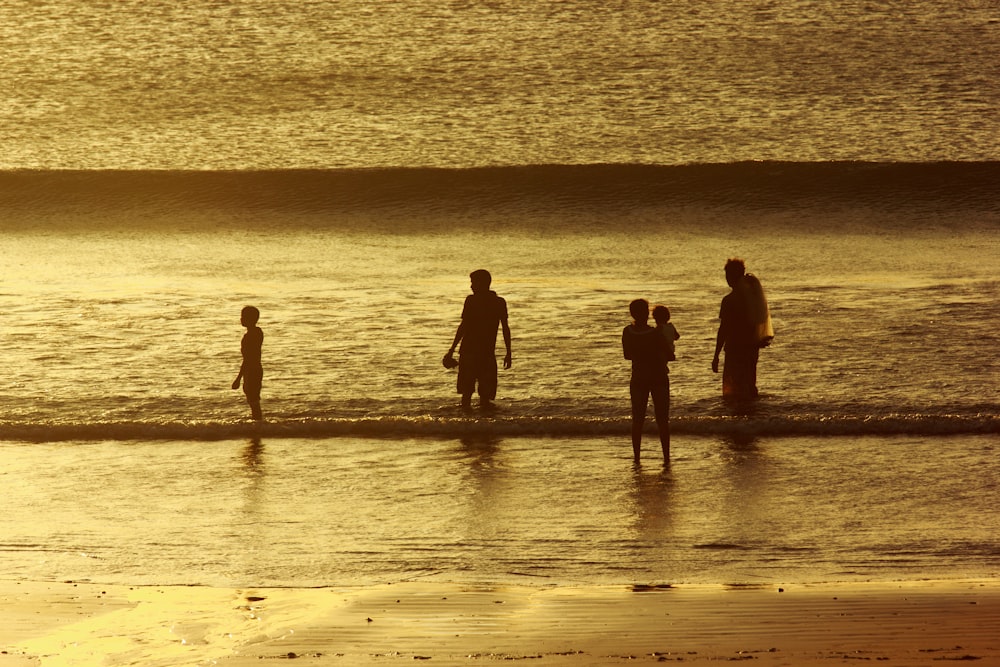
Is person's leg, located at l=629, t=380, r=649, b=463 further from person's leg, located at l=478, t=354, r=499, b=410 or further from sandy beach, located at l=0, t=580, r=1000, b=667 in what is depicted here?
sandy beach, located at l=0, t=580, r=1000, b=667

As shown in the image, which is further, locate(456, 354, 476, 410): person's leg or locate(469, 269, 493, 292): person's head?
locate(456, 354, 476, 410): person's leg

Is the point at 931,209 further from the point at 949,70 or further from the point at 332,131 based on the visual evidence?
the point at 332,131

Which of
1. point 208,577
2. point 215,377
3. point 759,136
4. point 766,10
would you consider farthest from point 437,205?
point 208,577

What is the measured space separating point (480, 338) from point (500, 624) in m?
5.76

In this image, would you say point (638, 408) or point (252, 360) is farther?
point (252, 360)

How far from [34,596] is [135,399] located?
20.8 ft

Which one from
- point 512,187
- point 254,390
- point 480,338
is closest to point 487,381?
point 480,338

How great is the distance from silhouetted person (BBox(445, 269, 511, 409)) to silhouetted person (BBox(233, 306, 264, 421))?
156 centimetres

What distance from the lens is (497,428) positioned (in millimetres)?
11586

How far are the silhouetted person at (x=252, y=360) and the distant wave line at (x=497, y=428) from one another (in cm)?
21

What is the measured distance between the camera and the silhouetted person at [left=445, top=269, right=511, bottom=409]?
11.8 m

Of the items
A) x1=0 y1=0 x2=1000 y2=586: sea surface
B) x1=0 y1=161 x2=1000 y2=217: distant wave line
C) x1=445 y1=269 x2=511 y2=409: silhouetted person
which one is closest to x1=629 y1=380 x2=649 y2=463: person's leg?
x1=0 y1=0 x2=1000 y2=586: sea surface

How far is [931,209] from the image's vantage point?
28547 mm

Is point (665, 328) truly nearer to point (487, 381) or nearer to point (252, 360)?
point (487, 381)
